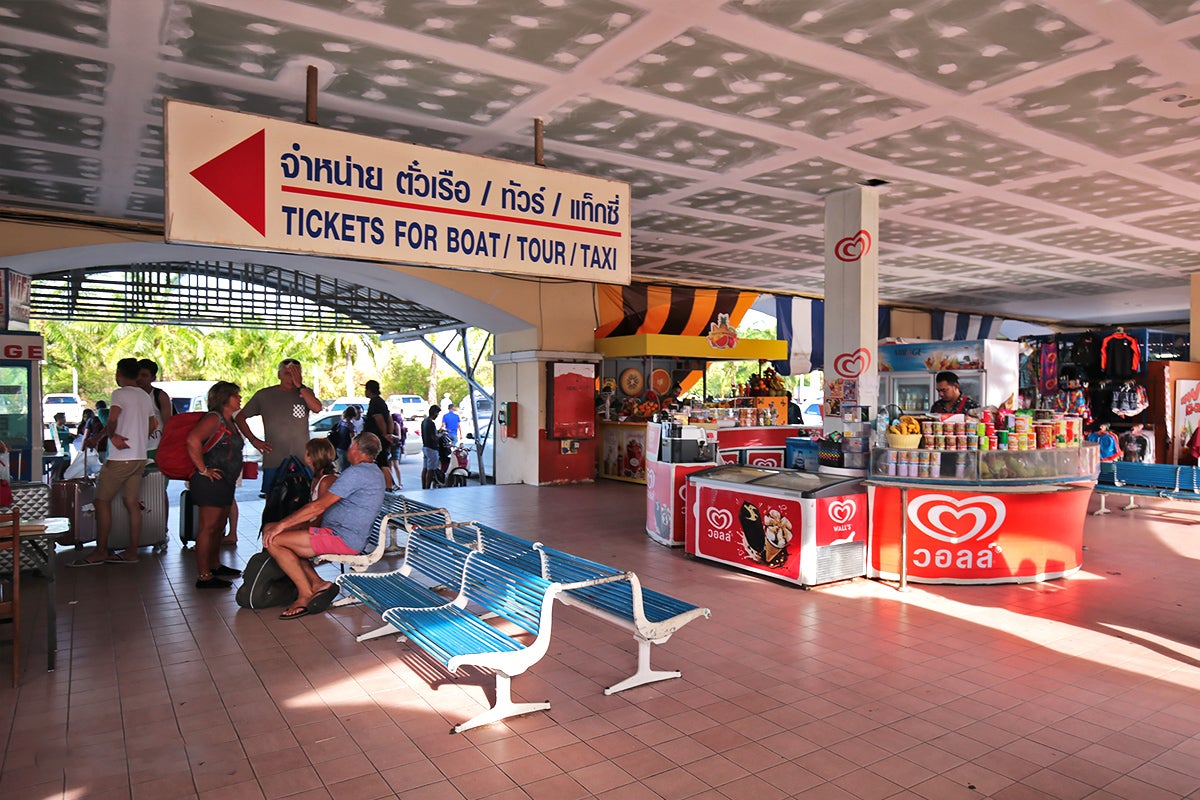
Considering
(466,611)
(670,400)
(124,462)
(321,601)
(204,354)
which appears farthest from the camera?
(204,354)

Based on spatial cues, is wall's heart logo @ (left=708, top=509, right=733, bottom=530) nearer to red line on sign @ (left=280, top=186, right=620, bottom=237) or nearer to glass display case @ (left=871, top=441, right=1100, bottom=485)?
glass display case @ (left=871, top=441, right=1100, bottom=485)

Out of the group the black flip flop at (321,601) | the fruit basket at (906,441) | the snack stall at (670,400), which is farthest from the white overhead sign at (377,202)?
the snack stall at (670,400)

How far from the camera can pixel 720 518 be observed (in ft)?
22.4

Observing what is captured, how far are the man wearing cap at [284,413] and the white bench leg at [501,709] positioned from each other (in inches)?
165

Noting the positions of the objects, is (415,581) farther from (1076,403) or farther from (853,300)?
(1076,403)

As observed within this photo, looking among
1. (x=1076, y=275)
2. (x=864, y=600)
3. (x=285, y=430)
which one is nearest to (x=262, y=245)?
(x=285, y=430)

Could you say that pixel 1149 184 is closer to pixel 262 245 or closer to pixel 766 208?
pixel 766 208

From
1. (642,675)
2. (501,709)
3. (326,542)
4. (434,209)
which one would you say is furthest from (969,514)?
(326,542)

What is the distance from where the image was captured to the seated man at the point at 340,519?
16.5 feet

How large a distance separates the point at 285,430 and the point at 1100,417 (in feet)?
39.0

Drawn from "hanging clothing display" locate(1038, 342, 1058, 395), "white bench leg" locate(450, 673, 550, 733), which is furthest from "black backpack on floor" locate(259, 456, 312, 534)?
"hanging clothing display" locate(1038, 342, 1058, 395)

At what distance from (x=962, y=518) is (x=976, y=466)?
1.39ft

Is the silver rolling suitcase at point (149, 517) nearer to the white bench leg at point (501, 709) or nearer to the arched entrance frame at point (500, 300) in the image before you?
the arched entrance frame at point (500, 300)

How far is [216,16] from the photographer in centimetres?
426
